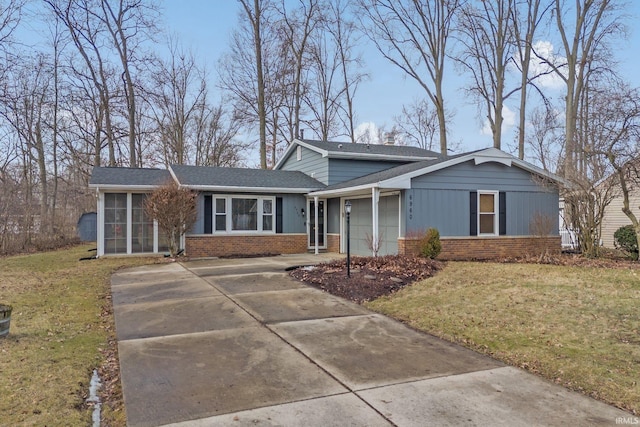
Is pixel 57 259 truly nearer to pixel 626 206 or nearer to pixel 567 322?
pixel 567 322

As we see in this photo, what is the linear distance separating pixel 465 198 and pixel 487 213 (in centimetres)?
103

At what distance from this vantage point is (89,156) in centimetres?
2680

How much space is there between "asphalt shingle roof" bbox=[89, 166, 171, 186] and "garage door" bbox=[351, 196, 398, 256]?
6.66m

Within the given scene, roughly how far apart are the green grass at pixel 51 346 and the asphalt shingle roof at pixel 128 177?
4.79 m

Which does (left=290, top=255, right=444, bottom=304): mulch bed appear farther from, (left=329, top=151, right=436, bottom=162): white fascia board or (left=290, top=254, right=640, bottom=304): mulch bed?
(left=329, top=151, right=436, bottom=162): white fascia board

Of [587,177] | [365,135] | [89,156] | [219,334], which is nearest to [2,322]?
[219,334]

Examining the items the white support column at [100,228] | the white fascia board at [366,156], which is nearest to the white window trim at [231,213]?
the white fascia board at [366,156]

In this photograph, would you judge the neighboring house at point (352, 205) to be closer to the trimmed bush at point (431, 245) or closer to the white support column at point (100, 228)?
the white support column at point (100, 228)

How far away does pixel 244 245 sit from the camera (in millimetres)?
15344

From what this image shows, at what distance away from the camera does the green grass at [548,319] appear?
4.15 metres

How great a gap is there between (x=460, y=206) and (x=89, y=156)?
23253 mm

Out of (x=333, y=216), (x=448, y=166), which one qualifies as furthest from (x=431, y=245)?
(x=333, y=216)

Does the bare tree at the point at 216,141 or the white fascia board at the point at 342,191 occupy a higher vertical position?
the bare tree at the point at 216,141

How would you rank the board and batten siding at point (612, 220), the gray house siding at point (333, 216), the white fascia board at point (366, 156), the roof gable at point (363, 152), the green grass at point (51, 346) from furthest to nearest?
the board and batten siding at point (612, 220), the roof gable at point (363, 152), the white fascia board at point (366, 156), the gray house siding at point (333, 216), the green grass at point (51, 346)
